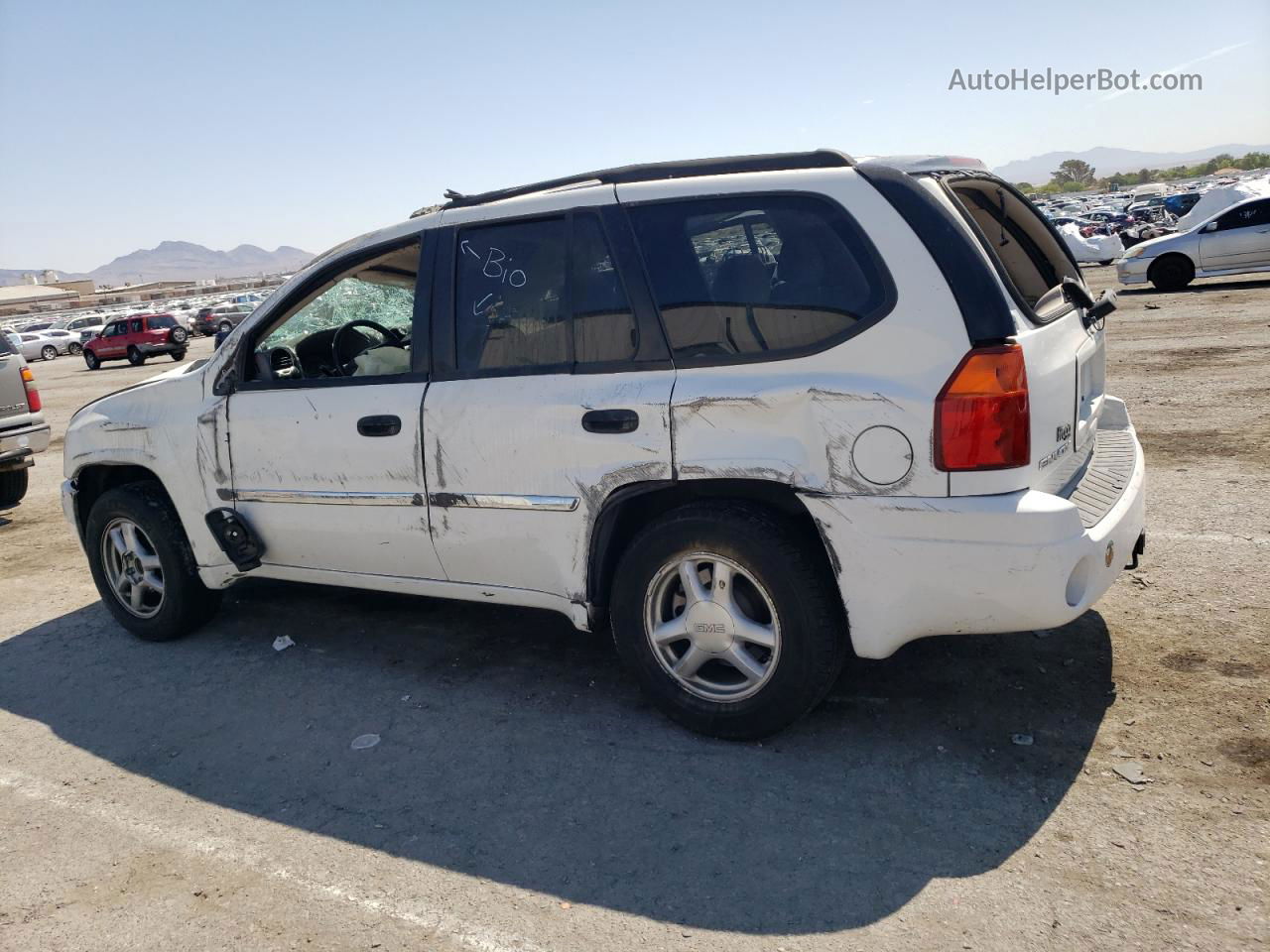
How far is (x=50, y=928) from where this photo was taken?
3.00 metres

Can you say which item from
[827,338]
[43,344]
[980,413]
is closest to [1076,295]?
[980,413]

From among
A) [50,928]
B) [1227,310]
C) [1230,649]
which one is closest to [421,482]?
[50,928]

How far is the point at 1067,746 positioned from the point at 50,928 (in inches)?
129

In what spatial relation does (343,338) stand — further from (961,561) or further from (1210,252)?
(1210,252)

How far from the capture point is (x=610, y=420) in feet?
12.1

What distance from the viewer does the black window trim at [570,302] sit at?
144 inches

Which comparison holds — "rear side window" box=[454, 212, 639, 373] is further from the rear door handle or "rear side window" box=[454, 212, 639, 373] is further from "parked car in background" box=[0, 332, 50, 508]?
"parked car in background" box=[0, 332, 50, 508]

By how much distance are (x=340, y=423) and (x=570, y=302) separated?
1.20 metres

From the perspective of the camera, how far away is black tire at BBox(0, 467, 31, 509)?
30.1ft

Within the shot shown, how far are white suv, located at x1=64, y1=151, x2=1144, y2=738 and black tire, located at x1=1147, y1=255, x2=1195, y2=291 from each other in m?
16.9

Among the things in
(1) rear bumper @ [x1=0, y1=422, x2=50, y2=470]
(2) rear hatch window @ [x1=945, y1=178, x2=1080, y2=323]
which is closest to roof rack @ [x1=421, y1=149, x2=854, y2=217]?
(2) rear hatch window @ [x1=945, y1=178, x2=1080, y2=323]

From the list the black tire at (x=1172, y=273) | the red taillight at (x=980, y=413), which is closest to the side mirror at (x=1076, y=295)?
the red taillight at (x=980, y=413)

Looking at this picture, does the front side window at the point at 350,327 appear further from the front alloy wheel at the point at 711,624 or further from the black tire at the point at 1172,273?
the black tire at the point at 1172,273

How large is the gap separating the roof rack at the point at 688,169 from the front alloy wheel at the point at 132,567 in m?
2.44
